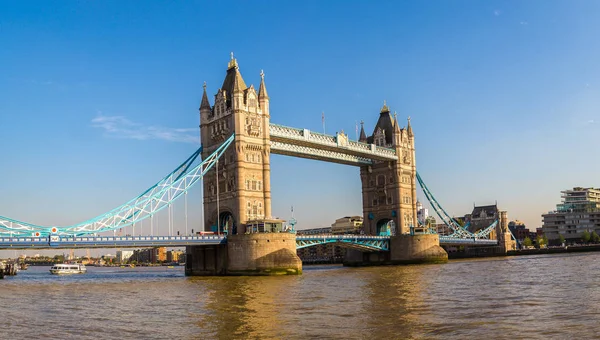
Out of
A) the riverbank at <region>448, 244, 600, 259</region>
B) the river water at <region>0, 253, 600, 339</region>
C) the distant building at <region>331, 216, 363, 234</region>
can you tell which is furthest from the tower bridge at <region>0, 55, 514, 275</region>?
the distant building at <region>331, 216, 363, 234</region>

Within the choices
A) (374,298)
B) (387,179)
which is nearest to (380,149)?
(387,179)

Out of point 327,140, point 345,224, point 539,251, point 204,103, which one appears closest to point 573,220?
point 539,251

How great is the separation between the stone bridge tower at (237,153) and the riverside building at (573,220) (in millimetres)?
128535

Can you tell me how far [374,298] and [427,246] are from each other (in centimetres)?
6038

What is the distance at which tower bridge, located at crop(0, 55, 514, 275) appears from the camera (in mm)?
62062

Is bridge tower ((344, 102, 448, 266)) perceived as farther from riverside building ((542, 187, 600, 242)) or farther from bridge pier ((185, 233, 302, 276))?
riverside building ((542, 187, 600, 242))

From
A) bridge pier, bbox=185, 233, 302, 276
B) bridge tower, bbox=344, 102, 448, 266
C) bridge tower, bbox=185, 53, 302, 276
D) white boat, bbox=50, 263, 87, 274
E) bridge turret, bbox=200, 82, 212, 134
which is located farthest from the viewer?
white boat, bbox=50, 263, 87, 274

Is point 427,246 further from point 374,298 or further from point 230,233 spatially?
point 374,298

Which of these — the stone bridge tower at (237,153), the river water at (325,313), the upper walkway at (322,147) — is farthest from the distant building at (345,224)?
the river water at (325,313)

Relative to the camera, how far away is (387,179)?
101 meters

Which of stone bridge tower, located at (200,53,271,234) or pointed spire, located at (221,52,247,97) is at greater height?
pointed spire, located at (221,52,247,97)

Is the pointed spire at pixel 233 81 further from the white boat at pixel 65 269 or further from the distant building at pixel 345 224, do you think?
the distant building at pixel 345 224

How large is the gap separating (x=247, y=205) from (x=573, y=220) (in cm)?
13197

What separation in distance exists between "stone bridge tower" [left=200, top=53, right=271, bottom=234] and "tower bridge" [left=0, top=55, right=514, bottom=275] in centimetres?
12
